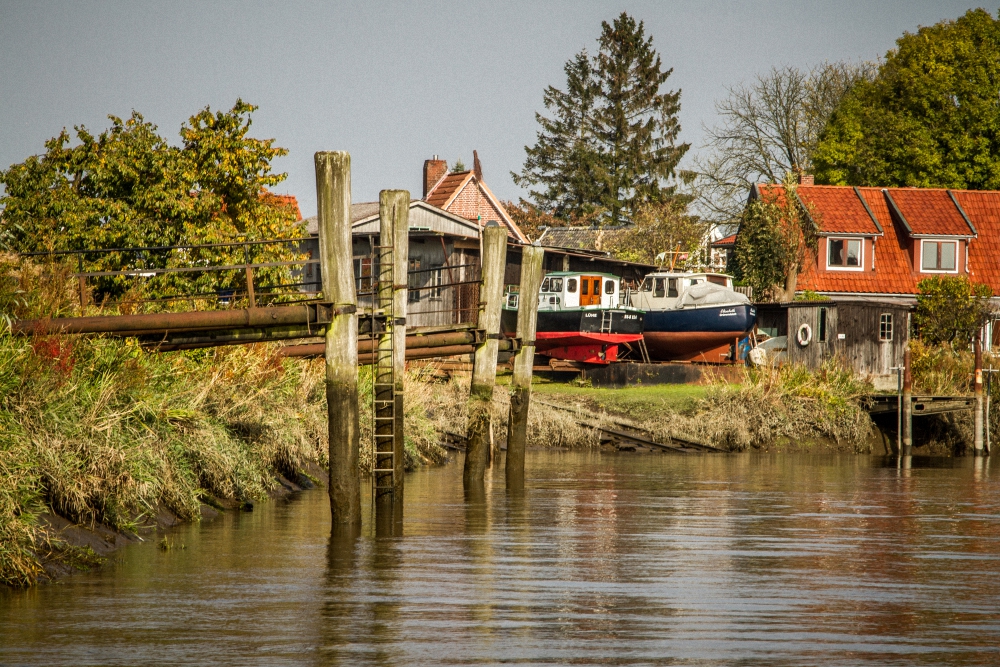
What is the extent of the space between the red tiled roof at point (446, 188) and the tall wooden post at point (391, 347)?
3933 centimetres

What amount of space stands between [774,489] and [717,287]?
731 inches

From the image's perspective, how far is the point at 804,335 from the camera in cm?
4053

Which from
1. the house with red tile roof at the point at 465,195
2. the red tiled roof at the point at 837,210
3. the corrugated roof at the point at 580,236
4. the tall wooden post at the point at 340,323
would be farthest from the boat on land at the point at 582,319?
the tall wooden post at the point at 340,323

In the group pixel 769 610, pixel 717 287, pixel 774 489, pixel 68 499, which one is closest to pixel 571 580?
pixel 769 610

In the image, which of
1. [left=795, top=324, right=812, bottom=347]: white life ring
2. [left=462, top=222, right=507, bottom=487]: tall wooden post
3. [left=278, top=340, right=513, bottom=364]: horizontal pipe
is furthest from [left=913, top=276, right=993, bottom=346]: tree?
[left=462, top=222, right=507, bottom=487]: tall wooden post

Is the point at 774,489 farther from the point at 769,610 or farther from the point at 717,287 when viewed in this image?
the point at 717,287

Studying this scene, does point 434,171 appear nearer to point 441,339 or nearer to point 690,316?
point 690,316

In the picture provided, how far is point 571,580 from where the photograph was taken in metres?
12.4

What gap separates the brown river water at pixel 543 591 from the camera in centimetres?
924

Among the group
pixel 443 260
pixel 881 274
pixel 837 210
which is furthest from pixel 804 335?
pixel 443 260

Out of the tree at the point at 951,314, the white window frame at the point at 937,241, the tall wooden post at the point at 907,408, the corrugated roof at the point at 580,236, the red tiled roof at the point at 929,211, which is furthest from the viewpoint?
the corrugated roof at the point at 580,236

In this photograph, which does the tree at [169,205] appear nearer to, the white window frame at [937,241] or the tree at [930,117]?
the white window frame at [937,241]

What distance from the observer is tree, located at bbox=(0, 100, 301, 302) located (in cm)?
2780

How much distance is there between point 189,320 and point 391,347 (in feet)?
9.96
